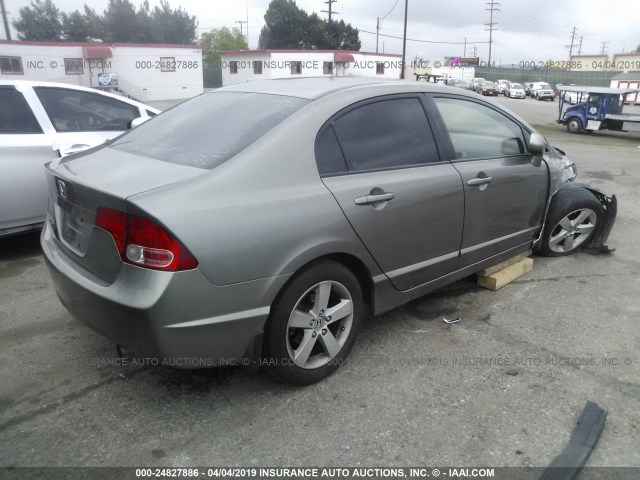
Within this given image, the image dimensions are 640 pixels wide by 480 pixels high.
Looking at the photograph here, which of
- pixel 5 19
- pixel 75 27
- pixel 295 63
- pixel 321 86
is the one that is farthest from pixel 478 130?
pixel 75 27

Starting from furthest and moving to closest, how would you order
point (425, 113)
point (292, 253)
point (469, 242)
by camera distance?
point (469, 242)
point (425, 113)
point (292, 253)

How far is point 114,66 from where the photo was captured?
130ft

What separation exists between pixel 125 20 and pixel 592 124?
67513 millimetres

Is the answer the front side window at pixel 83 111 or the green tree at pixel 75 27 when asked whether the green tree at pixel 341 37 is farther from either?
the front side window at pixel 83 111

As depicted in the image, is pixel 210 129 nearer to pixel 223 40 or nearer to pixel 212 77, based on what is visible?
pixel 212 77

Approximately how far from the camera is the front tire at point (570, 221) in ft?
14.6

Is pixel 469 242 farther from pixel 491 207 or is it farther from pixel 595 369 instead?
pixel 595 369

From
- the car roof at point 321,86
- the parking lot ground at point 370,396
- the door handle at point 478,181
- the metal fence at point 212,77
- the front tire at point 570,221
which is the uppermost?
the metal fence at point 212,77

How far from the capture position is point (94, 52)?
3775 cm

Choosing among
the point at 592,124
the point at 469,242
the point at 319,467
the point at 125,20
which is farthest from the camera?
Answer: the point at 125,20

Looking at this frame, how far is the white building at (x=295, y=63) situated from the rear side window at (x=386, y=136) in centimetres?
4279

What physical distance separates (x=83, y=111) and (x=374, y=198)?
361 centimetres

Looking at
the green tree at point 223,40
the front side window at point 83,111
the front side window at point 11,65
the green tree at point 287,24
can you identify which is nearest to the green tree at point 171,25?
the green tree at point 223,40

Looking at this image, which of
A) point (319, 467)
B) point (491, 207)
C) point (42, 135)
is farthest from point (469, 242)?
point (42, 135)
